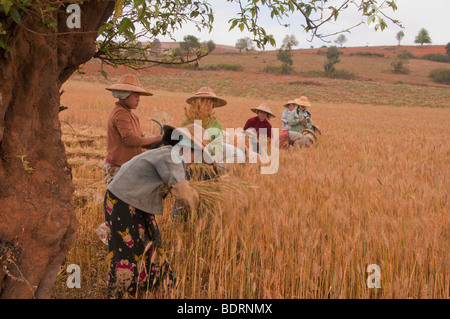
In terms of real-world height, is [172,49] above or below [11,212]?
above

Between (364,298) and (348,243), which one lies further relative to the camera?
(348,243)

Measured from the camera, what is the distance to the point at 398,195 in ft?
12.2

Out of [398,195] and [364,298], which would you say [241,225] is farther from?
[398,195]

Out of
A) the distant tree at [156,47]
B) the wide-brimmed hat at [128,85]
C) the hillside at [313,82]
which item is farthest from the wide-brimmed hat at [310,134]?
the hillside at [313,82]

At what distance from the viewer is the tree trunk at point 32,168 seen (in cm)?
207

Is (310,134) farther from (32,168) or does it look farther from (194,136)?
(32,168)

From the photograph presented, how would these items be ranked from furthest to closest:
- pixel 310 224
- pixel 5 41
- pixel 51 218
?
1. pixel 310 224
2. pixel 51 218
3. pixel 5 41

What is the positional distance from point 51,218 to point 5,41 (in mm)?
1074

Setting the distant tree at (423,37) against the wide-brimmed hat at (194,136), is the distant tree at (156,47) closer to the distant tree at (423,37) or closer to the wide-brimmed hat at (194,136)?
the wide-brimmed hat at (194,136)

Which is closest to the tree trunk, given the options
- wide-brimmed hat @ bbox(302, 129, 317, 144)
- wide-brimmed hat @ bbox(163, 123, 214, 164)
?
wide-brimmed hat @ bbox(163, 123, 214, 164)

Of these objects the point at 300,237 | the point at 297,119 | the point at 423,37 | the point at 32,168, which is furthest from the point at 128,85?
the point at 423,37

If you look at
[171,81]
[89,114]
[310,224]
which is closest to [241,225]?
[310,224]

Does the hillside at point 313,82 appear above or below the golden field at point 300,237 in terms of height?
above
